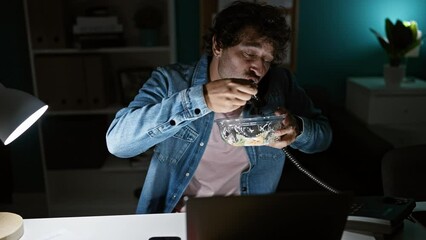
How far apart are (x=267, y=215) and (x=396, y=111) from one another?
251 cm

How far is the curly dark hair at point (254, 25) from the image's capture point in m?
1.42

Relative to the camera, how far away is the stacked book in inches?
116

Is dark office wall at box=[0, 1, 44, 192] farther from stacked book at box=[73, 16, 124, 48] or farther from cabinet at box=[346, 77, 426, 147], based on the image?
cabinet at box=[346, 77, 426, 147]

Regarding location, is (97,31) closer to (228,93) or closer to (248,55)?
(248,55)

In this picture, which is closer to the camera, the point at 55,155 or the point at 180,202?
the point at 180,202

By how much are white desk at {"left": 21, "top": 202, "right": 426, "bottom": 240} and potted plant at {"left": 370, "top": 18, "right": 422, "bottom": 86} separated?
206 cm

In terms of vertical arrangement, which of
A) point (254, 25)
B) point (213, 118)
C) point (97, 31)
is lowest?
point (213, 118)

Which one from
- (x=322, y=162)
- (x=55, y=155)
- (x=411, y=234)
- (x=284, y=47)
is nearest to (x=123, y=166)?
(x=55, y=155)

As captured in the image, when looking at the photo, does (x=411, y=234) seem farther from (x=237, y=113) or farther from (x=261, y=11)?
(x=261, y=11)

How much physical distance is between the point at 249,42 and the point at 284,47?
167 millimetres

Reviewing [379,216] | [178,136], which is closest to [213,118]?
[178,136]

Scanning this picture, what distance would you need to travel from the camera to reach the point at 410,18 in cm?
338

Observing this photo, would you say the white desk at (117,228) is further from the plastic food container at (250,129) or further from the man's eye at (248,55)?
the man's eye at (248,55)

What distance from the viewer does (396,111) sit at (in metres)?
3.11
